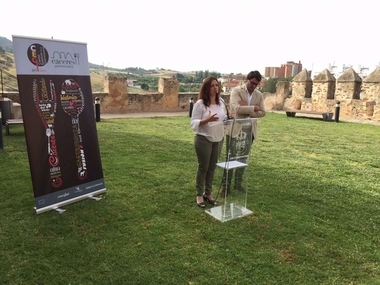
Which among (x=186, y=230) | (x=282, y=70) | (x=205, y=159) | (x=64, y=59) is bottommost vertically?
(x=186, y=230)

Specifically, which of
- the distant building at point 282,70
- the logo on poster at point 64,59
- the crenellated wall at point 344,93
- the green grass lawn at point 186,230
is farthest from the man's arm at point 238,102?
the distant building at point 282,70

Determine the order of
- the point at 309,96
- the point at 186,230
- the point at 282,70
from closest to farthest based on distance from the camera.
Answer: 1. the point at 186,230
2. the point at 309,96
3. the point at 282,70

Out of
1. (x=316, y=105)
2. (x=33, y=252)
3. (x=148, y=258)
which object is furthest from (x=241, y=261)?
(x=316, y=105)

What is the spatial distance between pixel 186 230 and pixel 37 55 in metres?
2.71

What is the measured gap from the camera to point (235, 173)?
4.55 m

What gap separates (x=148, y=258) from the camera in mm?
3193

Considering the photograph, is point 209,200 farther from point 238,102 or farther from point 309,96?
point 309,96

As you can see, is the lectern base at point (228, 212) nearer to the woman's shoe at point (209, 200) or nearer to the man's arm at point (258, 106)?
the woman's shoe at point (209, 200)

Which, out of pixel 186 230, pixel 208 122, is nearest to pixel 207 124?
pixel 208 122

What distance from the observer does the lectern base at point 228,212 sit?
413 centimetres

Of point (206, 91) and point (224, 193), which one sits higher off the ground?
point (206, 91)

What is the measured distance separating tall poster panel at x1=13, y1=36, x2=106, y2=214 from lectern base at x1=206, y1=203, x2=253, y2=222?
166 centimetres

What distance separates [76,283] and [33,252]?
713 millimetres

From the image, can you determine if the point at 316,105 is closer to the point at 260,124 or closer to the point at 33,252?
the point at 260,124
